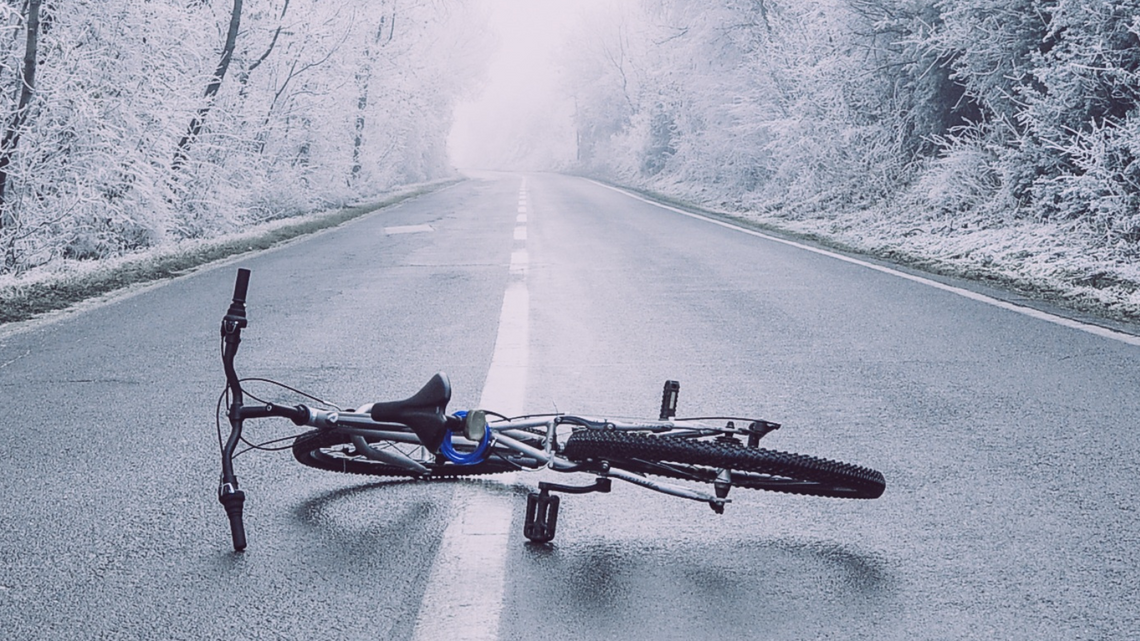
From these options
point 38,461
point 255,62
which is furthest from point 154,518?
point 255,62

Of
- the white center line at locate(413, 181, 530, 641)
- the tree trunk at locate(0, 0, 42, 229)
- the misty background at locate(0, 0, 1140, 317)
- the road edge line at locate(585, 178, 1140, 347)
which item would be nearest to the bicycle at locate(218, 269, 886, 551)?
the white center line at locate(413, 181, 530, 641)

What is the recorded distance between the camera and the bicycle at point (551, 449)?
9.24ft

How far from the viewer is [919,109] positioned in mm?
16969

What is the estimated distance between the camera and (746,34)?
2733 cm

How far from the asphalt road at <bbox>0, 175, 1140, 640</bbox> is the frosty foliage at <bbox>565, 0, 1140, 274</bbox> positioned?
5.16 meters

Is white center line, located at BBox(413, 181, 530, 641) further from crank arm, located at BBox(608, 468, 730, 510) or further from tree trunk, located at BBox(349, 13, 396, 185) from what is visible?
tree trunk, located at BBox(349, 13, 396, 185)

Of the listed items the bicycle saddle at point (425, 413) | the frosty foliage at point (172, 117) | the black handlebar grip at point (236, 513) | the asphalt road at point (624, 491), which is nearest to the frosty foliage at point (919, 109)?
the asphalt road at point (624, 491)

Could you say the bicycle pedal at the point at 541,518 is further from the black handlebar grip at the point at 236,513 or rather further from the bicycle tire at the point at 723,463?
the black handlebar grip at the point at 236,513

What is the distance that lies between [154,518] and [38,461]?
37.7 inches

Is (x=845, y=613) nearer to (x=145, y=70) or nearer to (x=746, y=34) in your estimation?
(x=145, y=70)

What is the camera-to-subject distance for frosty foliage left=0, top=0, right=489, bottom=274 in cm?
1114

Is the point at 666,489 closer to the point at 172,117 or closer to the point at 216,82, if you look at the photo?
the point at 172,117

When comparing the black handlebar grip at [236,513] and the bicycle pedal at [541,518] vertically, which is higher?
the bicycle pedal at [541,518]

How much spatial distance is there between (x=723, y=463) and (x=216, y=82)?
16779 mm
